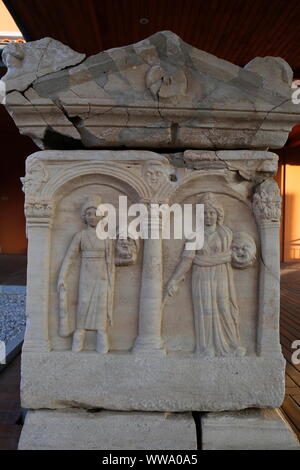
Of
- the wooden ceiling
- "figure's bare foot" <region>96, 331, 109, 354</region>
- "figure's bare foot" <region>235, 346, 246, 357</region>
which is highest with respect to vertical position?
the wooden ceiling

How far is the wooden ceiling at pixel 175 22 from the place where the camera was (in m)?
3.97

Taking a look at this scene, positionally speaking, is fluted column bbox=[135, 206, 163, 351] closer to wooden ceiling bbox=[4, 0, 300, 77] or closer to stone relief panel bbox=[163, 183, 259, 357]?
stone relief panel bbox=[163, 183, 259, 357]

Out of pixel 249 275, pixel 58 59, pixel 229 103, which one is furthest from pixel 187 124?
pixel 249 275

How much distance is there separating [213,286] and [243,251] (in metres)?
0.24

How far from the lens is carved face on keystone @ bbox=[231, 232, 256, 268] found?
187cm

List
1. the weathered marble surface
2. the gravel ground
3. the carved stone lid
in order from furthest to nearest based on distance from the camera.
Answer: the gravel ground < the weathered marble surface < the carved stone lid

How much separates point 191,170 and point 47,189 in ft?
2.52

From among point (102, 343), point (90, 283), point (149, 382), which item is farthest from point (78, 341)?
point (149, 382)

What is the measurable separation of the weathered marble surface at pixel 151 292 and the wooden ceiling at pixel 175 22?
303cm

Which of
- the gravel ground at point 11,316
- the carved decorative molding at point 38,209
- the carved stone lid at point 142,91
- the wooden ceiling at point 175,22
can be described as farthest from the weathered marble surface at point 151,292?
the wooden ceiling at point 175,22

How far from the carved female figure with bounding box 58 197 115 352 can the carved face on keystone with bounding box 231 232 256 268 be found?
66 centimetres


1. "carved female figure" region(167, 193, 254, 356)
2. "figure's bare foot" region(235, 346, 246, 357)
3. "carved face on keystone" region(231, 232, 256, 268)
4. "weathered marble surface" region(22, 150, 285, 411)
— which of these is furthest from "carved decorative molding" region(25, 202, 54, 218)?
"figure's bare foot" region(235, 346, 246, 357)

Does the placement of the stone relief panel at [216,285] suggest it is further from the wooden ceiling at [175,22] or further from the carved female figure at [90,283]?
the wooden ceiling at [175,22]

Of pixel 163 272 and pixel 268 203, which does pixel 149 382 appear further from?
pixel 268 203
